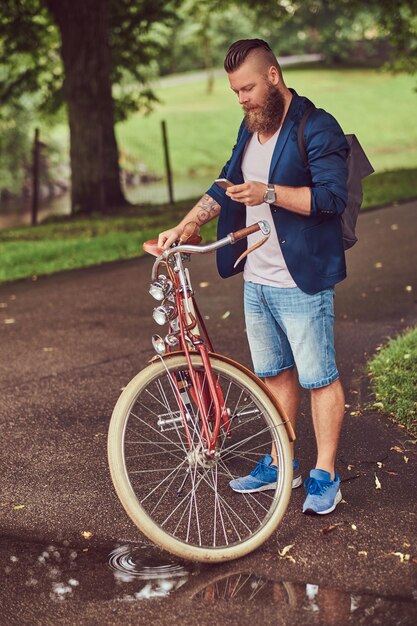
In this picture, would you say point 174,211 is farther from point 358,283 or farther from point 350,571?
point 350,571

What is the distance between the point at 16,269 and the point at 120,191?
614cm

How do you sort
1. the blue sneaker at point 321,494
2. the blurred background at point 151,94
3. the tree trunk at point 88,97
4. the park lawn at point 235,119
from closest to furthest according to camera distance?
the blue sneaker at point 321,494, the tree trunk at point 88,97, the blurred background at point 151,94, the park lawn at point 235,119

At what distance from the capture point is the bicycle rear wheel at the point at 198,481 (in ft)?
12.4

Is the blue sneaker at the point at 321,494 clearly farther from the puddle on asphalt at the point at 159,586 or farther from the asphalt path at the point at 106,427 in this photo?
the puddle on asphalt at the point at 159,586

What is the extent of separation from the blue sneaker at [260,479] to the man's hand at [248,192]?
1.36m

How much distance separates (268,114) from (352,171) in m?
0.42

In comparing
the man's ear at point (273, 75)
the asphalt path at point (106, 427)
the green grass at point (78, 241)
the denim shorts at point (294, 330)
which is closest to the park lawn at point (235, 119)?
the green grass at point (78, 241)

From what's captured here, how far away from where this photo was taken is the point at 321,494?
427cm

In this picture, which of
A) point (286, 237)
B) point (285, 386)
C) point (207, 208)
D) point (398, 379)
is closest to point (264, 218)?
point (286, 237)

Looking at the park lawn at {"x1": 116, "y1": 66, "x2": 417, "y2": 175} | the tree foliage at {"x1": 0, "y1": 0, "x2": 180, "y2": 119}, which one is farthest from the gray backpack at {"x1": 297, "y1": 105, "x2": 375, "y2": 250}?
the park lawn at {"x1": 116, "y1": 66, "x2": 417, "y2": 175}

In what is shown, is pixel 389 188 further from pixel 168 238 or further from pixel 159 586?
pixel 159 586

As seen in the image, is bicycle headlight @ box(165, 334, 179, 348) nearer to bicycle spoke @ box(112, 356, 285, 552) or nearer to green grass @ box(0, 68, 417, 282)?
bicycle spoke @ box(112, 356, 285, 552)

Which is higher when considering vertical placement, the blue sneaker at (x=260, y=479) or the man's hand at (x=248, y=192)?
the man's hand at (x=248, y=192)

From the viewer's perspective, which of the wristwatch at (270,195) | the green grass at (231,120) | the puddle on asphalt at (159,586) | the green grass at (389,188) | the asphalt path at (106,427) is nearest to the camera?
the puddle on asphalt at (159,586)
